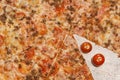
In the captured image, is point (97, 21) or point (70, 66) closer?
point (70, 66)

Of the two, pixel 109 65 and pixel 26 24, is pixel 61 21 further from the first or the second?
pixel 109 65

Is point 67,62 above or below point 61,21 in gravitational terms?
below

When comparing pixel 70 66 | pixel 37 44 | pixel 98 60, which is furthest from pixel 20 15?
pixel 98 60

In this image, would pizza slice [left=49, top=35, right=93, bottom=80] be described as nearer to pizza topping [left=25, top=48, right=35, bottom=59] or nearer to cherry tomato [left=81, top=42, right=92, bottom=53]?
cherry tomato [left=81, top=42, right=92, bottom=53]

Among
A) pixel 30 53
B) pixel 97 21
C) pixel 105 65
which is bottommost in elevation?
pixel 105 65

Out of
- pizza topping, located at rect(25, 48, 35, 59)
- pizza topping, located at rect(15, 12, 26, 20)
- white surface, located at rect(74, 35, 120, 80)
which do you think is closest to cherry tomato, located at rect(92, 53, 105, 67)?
white surface, located at rect(74, 35, 120, 80)

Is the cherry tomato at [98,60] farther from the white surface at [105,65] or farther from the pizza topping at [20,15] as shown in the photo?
the pizza topping at [20,15]

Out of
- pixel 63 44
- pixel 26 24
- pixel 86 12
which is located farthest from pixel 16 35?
pixel 86 12

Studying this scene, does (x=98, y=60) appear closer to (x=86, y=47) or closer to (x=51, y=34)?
(x=86, y=47)
